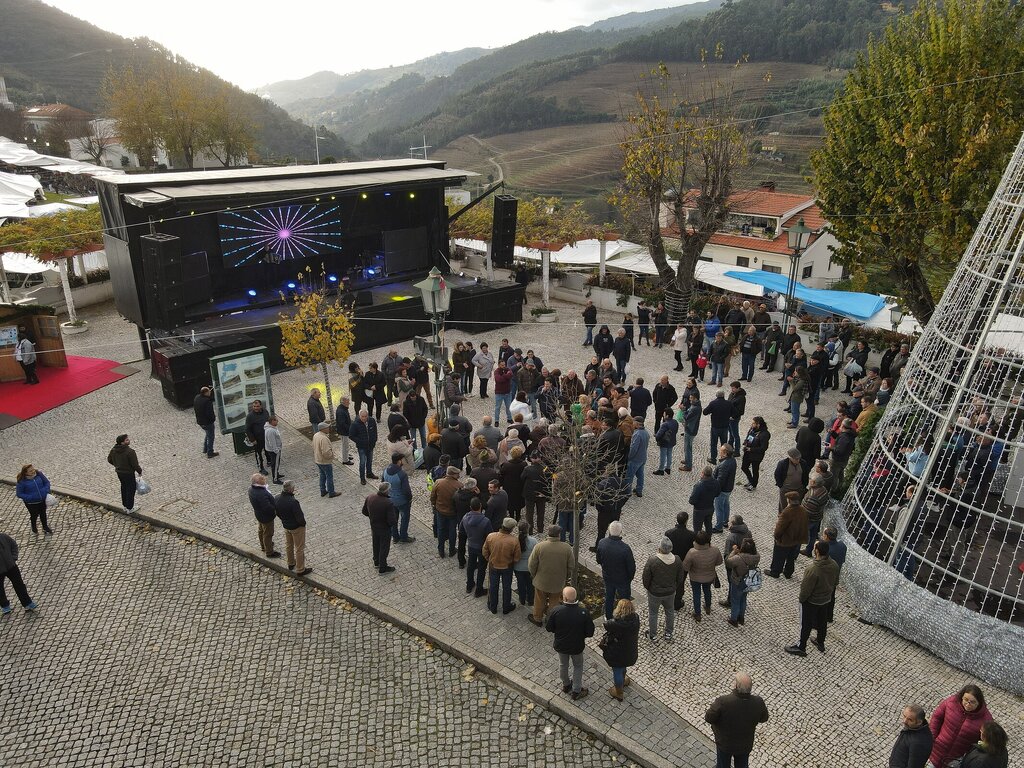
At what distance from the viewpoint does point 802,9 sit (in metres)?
60.5

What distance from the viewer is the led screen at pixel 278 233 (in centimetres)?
1941

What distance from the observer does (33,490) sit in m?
9.51

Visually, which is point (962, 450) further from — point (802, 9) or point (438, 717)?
point (802, 9)

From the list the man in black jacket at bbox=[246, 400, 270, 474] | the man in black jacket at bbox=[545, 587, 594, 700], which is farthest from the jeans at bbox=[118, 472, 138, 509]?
the man in black jacket at bbox=[545, 587, 594, 700]

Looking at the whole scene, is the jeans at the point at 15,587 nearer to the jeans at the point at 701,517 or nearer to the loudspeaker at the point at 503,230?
the jeans at the point at 701,517

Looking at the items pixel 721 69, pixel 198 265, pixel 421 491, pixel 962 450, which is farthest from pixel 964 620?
pixel 721 69

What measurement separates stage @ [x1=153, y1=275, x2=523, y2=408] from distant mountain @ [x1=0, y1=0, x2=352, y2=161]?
213 ft

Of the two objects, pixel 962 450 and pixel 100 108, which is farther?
pixel 100 108

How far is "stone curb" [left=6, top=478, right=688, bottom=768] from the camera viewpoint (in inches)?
245

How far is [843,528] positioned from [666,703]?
3710 millimetres

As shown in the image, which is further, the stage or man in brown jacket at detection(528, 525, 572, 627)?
the stage

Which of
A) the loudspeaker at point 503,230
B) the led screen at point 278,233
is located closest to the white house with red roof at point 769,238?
the loudspeaker at point 503,230

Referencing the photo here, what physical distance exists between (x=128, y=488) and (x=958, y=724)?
10.3 meters

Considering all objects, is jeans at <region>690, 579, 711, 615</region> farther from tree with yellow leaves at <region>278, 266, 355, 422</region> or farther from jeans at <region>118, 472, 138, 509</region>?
jeans at <region>118, 472, 138, 509</region>
